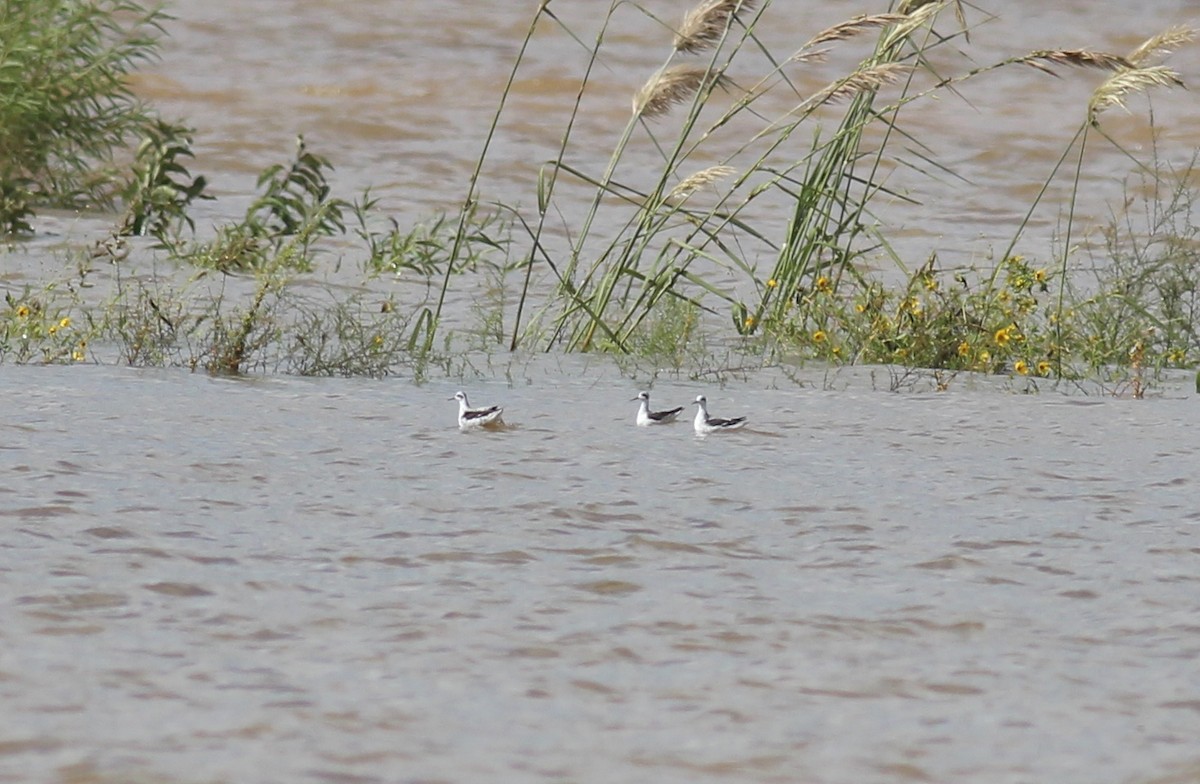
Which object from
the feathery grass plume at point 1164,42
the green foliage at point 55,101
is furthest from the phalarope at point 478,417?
the green foliage at point 55,101

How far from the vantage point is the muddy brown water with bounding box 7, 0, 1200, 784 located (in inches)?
117

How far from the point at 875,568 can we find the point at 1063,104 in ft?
46.6

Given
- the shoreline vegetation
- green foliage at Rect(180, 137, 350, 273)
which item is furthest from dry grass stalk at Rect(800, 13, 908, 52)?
green foliage at Rect(180, 137, 350, 273)

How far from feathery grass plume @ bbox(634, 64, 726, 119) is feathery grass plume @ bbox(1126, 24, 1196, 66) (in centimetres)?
139

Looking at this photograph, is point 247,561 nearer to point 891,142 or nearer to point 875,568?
point 875,568

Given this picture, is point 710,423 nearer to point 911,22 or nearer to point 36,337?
point 911,22

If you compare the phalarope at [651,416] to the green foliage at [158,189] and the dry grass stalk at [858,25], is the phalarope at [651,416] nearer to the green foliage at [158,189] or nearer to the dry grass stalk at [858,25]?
the dry grass stalk at [858,25]

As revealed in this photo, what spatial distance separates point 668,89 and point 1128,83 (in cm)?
145

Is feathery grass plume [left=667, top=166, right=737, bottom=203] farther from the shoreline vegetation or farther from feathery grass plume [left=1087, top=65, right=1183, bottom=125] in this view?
feathery grass plume [left=1087, top=65, right=1183, bottom=125]

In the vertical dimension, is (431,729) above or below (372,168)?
below

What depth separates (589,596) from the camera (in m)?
3.88

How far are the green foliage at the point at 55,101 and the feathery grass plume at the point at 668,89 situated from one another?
4459 millimetres

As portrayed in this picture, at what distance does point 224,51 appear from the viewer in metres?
18.3

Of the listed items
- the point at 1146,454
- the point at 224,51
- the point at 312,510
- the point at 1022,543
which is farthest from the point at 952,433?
the point at 224,51
